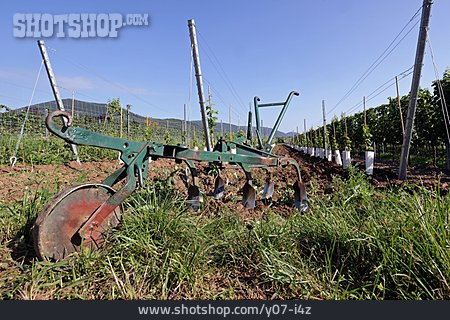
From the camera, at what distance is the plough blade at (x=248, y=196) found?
354cm

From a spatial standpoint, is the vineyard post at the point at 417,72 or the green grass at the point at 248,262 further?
the vineyard post at the point at 417,72

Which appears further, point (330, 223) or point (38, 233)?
point (330, 223)

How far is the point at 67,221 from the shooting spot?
1.86 m

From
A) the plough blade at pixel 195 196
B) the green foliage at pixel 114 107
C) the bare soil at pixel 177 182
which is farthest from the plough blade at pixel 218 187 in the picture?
the green foliage at pixel 114 107

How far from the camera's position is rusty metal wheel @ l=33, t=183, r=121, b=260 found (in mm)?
1723

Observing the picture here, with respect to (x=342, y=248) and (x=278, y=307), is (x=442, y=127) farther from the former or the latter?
(x=278, y=307)

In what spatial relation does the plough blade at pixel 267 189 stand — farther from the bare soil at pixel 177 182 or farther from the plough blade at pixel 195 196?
the plough blade at pixel 195 196

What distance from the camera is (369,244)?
175 centimetres

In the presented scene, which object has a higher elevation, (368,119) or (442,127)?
(368,119)

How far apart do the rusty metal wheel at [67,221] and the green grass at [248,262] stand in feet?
0.30

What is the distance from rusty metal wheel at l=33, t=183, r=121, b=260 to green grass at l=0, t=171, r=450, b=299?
91mm

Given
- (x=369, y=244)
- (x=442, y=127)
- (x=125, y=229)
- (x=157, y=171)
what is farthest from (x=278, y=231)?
(x=442, y=127)

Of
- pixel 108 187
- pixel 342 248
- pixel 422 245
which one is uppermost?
pixel 108 187

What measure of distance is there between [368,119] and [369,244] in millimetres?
24532
